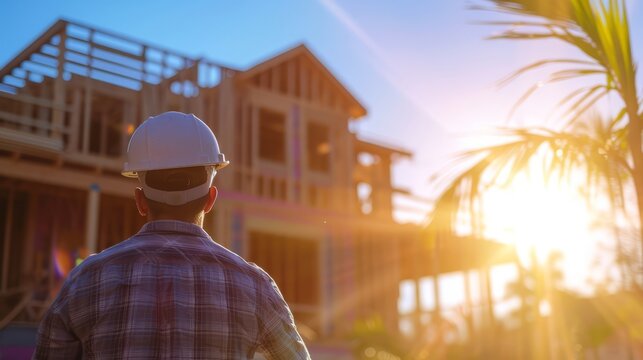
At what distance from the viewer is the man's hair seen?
247cm

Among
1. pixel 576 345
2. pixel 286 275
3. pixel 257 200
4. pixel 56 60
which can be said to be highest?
pixel 56 60

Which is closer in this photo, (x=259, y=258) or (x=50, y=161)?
(x=50, y=161)

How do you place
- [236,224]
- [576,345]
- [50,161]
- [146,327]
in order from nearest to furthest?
[146,327] → [50,161] → [236,224] → [576,345]

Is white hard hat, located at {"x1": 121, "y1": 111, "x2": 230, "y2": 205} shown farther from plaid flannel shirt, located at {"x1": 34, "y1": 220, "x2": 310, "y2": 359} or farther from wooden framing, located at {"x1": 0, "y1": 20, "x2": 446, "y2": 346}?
wooden framing, located at {"x1": 0, "y1": 20, "x2": 446, "y2": 346}

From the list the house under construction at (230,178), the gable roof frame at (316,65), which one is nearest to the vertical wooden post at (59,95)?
the house under construction at (230,178)

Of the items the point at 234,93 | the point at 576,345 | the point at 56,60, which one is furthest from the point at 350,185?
the point at 56,60

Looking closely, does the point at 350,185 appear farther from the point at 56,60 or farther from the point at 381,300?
the point at 56,60

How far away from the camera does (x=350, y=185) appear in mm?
21047

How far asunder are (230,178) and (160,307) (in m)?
15.0

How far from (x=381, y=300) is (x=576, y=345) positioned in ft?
17.0

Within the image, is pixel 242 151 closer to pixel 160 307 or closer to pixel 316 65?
pixel 316 65

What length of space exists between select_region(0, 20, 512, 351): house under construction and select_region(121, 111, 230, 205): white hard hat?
438 inches

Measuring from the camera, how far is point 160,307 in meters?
2.29

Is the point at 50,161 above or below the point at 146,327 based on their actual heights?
above
